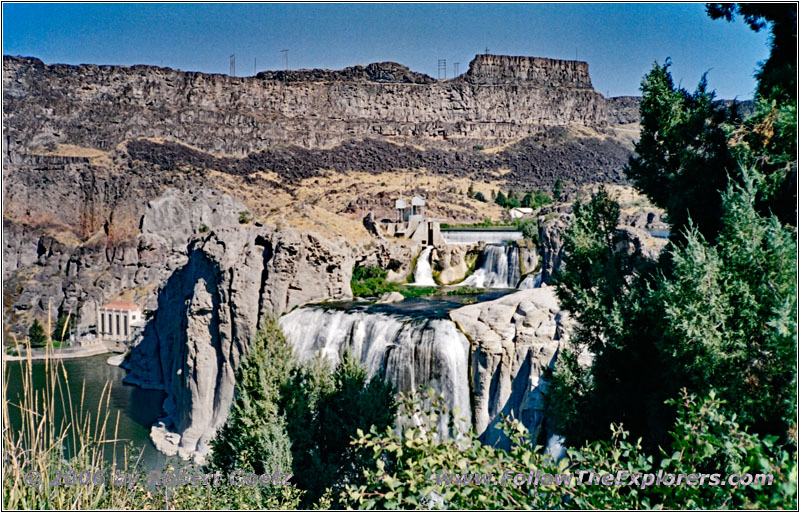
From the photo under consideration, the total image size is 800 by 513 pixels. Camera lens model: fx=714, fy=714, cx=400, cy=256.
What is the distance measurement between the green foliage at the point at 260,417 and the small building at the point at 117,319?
27.0 metres

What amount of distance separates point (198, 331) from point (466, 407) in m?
8.17

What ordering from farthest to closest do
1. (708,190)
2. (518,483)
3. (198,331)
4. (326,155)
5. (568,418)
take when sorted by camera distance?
(326,155) → (198,331) → (568,418) → (708,190) → (518,483)

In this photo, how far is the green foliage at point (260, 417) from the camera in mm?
8453

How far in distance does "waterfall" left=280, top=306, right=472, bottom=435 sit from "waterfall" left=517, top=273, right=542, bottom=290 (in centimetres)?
830

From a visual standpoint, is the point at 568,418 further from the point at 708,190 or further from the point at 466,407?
the point at 466,407

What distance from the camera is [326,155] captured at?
7319 cm

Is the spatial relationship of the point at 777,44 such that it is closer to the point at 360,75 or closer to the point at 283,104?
the point at 283,104

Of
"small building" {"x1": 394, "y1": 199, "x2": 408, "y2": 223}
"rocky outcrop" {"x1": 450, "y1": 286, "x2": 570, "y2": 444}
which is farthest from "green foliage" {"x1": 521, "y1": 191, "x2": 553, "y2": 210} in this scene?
"rocky outcrop" {"x1": 450, "y1": 286, "x2": 570, "y2": 444}

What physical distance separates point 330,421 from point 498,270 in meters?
15.5

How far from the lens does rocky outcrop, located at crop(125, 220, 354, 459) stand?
17062 millimetres

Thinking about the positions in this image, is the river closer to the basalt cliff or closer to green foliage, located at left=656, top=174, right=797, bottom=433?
the basalt cliff

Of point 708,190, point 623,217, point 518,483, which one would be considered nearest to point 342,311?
point 708,190

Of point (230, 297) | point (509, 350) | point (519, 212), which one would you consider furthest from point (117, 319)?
point (519, 212)

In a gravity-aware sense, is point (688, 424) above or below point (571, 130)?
below
